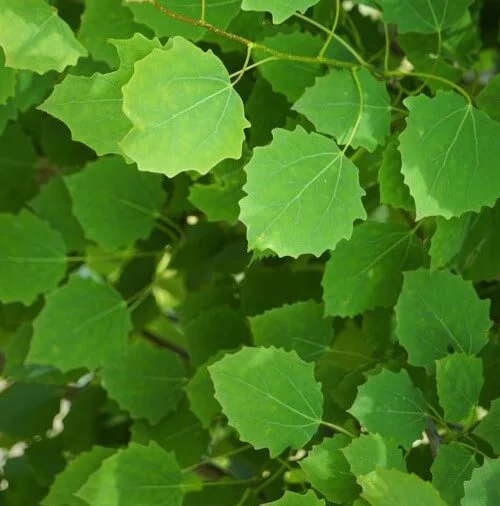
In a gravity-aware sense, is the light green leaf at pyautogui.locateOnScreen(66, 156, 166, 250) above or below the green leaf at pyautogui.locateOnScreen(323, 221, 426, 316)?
below

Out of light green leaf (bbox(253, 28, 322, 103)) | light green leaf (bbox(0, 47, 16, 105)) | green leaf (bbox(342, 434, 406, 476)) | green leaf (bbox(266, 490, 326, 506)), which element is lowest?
green leaf (bbox(266, 490, 326, 506))

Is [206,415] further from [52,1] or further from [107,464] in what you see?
[52,1]

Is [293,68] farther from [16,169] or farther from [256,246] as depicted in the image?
[16,169]

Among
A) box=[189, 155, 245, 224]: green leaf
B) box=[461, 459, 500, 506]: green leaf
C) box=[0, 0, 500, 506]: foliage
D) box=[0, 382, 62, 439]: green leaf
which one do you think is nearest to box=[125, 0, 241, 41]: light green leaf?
box=[0, 0, 500, 506]: foliage

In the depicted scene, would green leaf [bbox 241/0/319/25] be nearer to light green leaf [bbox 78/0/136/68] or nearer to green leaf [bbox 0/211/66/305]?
light green leaf [bbox 78/0/136/68]

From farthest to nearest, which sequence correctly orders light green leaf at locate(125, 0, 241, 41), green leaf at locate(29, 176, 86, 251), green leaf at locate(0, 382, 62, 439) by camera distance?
1. green leaf at locate(0, 382, 62, 439)
2. green leaf at locate(29, 176, 86, 251)
3. light green leaf at locate(125, 0, 241, 41)

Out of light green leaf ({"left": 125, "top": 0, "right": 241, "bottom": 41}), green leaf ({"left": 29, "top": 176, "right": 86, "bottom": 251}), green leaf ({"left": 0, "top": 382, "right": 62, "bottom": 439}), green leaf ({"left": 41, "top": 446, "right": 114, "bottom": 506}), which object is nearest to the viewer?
light green leaf ({"left": 125, "top": 0, "right": 241, "bottom": 41})

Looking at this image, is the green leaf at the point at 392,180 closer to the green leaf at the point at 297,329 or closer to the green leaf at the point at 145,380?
the green leaf at the point at 297,329
